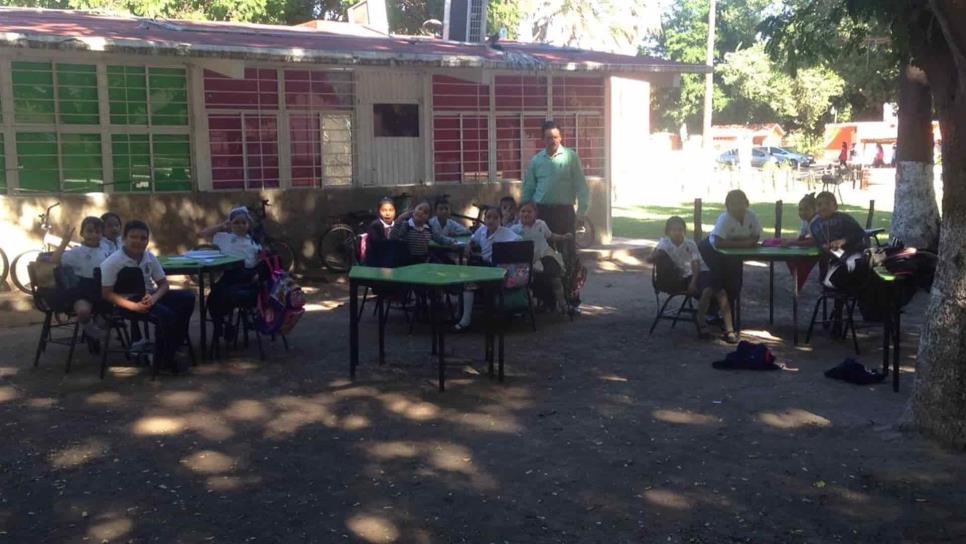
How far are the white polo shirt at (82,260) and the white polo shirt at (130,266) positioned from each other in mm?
484

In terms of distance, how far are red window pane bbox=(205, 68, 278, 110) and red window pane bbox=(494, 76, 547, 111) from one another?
11.3 feet

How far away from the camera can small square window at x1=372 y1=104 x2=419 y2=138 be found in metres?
14.2

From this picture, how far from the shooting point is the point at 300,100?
13.6m

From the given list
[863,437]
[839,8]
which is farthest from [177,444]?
[839,8]

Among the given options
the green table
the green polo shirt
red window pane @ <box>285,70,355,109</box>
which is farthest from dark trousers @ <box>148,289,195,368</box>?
red window pane @ <box>285,70,355,109</box>

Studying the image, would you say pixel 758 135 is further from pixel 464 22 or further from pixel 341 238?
pixel 341 238

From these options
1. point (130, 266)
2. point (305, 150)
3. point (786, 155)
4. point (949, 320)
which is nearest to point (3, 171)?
point (305, 150)

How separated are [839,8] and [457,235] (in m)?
4.39

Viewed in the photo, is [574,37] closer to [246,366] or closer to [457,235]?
[457,235]

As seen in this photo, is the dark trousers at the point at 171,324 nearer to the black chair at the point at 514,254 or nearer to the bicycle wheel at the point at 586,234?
the black chair at the point at 514,254

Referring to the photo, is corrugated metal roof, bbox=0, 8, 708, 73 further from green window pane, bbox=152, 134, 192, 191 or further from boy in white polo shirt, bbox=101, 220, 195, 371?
boy in white polo shirt, bbox=101, 220, 195, 371

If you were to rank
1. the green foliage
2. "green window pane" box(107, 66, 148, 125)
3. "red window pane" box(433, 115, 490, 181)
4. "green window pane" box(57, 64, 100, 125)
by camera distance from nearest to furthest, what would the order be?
1. "green window pane" box(57, 64, 100, 125)
2. "green window pane" box(107, 66, 148, 125)
3. "red window pane" box(433, 115, 490, 181)
4. the green foliage

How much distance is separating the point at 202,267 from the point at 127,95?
18.0 ft

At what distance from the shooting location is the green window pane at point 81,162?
12.0 m
